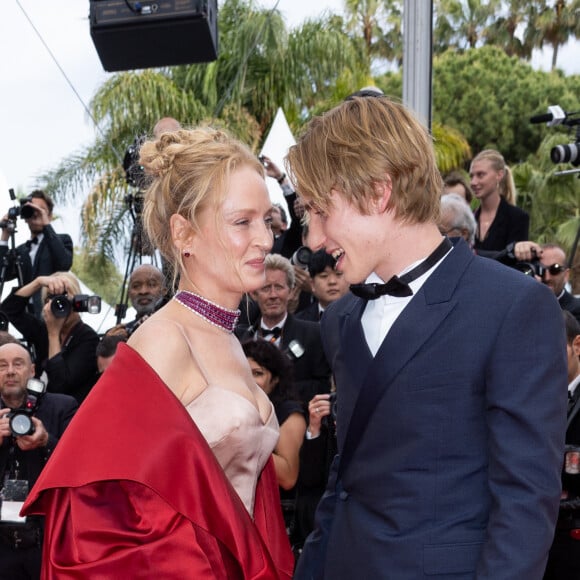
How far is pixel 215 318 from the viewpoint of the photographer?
8.45ft

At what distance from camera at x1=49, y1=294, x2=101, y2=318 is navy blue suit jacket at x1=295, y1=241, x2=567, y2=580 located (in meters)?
4.32

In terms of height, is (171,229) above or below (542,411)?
above

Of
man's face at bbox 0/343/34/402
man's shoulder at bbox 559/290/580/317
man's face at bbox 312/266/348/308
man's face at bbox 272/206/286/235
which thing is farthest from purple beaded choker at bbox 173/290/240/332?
man's face at bbox 272/206/286/235

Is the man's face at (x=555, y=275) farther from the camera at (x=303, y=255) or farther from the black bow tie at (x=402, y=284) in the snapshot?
the black bow tie at (x=402, y=284)

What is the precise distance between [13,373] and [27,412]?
55 centimetres

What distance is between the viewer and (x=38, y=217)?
23.2ft

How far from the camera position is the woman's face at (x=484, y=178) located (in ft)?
21.2

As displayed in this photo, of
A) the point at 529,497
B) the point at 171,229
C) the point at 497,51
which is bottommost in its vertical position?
the point at 497,51

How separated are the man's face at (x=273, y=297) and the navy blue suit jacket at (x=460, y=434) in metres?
3.62

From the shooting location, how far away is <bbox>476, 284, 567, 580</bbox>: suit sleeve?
1.87 m

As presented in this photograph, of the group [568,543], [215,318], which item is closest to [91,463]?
[215,318]

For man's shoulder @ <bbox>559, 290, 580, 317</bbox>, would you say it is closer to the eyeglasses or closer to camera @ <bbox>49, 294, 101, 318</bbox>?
the eyeglasses

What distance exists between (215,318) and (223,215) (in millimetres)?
265

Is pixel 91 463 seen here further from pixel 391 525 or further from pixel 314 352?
pixel 314 352
